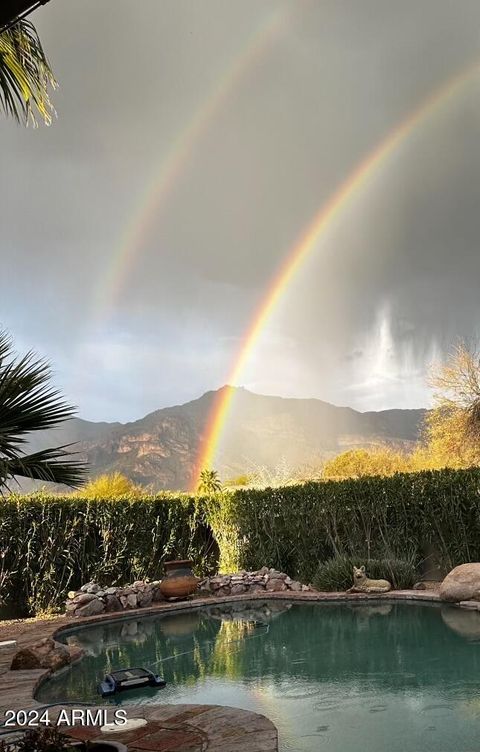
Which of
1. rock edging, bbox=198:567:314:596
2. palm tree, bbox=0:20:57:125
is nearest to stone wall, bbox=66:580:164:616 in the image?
rock edging, bbox=198:567:314:596

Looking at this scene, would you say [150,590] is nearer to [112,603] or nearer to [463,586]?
[112,603]

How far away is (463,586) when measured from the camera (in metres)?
8.56

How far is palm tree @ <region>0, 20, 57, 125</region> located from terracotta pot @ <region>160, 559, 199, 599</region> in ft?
26.2

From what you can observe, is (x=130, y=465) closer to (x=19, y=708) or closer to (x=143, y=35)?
(x=143, y=35)

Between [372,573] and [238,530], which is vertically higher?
[238,530]

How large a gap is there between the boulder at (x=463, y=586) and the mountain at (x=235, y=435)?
4918cm

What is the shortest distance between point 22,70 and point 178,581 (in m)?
8.37

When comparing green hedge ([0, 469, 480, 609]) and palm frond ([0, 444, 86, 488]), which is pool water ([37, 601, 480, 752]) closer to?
palm frond ([0, 444, 86, 488])

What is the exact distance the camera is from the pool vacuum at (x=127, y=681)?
5.08 metres

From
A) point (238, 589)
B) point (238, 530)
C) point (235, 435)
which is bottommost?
point (238, 589)

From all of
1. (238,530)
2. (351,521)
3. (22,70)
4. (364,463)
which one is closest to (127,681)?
(22,70)

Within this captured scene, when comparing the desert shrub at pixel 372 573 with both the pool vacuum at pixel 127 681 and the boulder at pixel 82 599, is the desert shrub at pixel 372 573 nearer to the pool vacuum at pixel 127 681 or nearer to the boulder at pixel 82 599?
the boulder at pixel 82 599

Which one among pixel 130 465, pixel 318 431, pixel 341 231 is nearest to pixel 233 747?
pixel 341 231

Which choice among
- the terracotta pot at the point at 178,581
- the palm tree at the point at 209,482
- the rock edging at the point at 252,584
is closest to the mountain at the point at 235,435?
the palm tree at the point at 209,482
